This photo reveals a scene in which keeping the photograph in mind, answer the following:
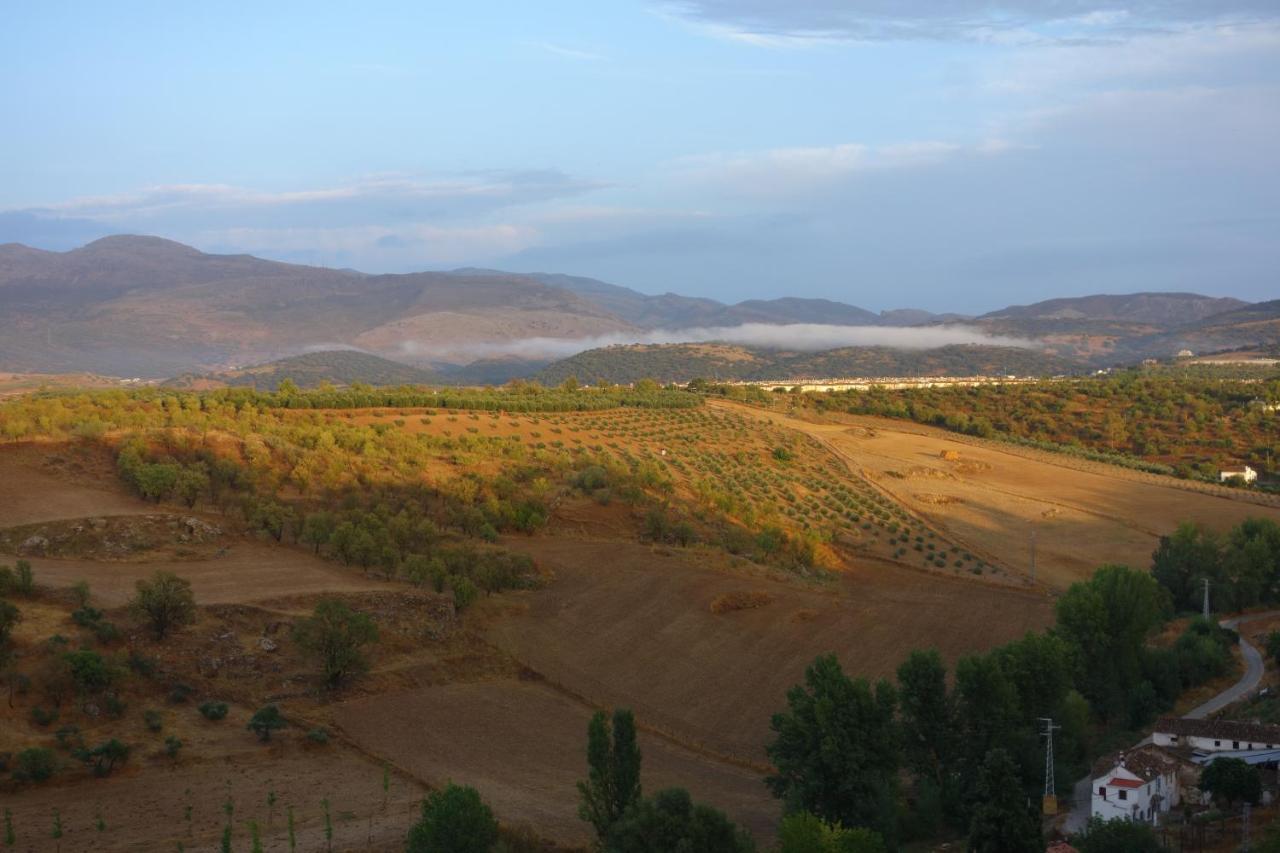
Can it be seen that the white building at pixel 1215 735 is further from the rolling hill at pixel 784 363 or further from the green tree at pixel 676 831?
the rolling hill at pixel 784 363

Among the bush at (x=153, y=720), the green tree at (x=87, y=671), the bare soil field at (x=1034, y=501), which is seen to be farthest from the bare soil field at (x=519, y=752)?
the bare soil field at (x=1034, y=501)

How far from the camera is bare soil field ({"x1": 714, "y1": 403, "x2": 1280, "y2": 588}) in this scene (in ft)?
175

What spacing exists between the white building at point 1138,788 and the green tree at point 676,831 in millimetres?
7054

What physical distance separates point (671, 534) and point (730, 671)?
13022 mm

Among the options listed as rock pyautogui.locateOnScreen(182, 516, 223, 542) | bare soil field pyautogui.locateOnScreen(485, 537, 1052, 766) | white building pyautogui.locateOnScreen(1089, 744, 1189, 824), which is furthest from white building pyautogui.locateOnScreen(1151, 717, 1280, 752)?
rock pyautogui.locateOnScreen(182, 516, 223, 542)

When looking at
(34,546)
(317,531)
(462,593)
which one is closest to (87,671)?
(34,546)

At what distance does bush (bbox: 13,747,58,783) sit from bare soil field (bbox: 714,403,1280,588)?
120ft

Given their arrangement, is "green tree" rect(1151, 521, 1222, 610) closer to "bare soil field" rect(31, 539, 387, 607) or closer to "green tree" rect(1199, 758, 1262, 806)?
"green tree" rect(1199, 758, 1262, 806)

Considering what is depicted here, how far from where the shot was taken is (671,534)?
154ft

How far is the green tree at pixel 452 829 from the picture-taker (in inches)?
797

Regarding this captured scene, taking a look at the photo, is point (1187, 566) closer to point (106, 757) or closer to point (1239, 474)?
point (1239, 474)

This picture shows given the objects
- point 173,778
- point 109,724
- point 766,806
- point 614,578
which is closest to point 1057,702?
point 766,806

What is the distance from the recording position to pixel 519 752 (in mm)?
28484

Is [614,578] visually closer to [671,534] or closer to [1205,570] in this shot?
[671,534]
